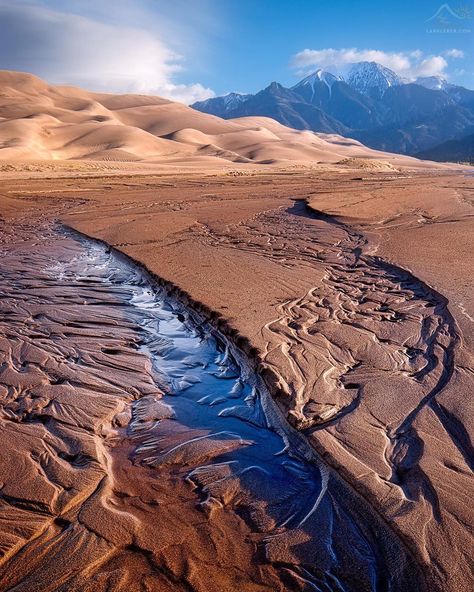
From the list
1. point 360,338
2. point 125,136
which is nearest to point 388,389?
point 360,338

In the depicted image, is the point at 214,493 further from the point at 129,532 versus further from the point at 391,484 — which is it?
the point at 391,484

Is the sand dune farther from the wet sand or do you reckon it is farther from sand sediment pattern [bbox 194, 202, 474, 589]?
sand sediment pattern [bbox 194, 202, 474, 589]

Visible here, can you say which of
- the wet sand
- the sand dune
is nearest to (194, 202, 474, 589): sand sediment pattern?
the wet sand

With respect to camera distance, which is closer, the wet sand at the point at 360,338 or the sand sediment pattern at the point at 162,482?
the sand sediment pattern at the point at 162,482

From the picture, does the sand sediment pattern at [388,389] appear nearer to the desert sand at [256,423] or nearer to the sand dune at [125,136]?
the desert sand at [256,423]

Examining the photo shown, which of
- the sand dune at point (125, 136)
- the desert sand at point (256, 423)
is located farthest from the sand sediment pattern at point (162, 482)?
the sand dune at point (125, 136)

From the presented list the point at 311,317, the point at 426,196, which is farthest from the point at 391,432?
the point at 426,196
